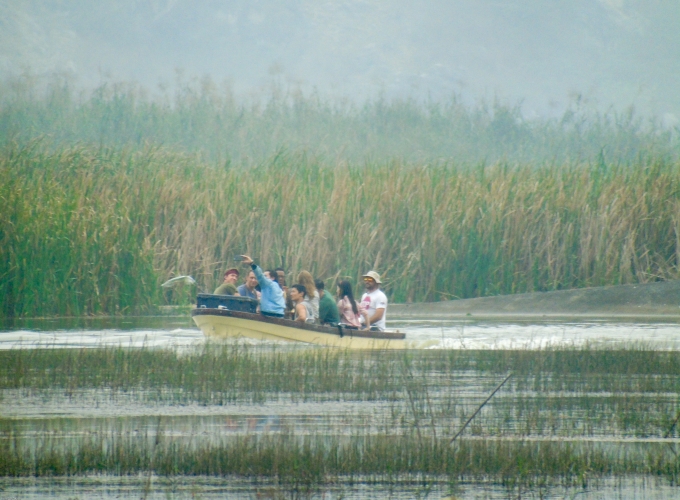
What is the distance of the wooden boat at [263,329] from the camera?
1454 cm

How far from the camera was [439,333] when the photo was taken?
1573cm

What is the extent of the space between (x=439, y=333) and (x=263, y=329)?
2573 mm

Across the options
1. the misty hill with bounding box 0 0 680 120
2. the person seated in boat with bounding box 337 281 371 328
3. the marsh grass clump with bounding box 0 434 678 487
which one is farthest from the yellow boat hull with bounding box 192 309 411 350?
the misty hill with bounding box 0 0 680 120

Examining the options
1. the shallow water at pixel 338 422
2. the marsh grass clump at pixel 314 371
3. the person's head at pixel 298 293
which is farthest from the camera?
the person's head at pixel 298 293

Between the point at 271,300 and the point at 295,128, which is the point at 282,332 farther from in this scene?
the point at 295,128

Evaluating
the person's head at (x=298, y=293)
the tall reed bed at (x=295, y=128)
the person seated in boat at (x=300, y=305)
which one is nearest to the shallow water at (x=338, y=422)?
the person seated in boat at (x=300, y=305)

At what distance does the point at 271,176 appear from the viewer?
A: 21.9 meters

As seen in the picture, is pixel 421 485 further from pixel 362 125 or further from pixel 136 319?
pixel 362 125

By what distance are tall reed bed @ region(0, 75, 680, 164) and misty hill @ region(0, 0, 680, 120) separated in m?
13.5

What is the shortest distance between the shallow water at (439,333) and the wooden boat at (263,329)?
0.25 meters

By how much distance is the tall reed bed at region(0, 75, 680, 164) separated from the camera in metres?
35.2

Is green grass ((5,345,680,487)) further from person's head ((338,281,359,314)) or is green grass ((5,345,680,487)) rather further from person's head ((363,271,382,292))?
person's head ((363,271,382,292))

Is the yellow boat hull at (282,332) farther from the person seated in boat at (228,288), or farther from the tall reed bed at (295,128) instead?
the tall reed bed at (295,128)

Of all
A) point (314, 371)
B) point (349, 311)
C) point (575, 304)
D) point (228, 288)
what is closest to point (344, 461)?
point (314, 371)
